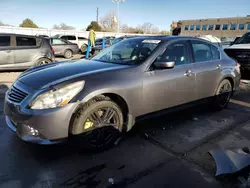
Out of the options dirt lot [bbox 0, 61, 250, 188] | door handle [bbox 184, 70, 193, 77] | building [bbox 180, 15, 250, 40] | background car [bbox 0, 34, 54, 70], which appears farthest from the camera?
building [bbox 180, 15, 250, 40]

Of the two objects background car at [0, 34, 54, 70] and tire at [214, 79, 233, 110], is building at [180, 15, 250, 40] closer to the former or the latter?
background car at [0, 34, 54, 70]

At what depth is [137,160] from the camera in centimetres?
286

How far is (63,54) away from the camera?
49.4ft

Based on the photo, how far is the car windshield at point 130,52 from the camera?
11.4ft

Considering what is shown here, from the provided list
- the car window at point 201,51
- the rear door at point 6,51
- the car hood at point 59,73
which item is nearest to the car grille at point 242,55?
the car window at point 201,51

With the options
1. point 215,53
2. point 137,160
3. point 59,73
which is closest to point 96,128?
point 137,160

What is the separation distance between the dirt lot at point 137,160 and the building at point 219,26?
51276mm

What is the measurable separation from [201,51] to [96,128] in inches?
105

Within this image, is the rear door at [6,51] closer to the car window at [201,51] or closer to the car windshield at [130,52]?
the car windshield at [130,52]

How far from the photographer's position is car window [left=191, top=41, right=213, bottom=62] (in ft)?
A: 13.4

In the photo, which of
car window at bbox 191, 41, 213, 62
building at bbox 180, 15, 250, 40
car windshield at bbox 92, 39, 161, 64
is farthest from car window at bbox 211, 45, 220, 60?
building at bbox 180, 15, 250, 40

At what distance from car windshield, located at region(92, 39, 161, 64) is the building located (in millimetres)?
51053

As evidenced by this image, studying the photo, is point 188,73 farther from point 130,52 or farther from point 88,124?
point 88,124

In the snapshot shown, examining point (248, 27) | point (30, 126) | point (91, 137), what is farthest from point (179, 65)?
point (248, 27)
